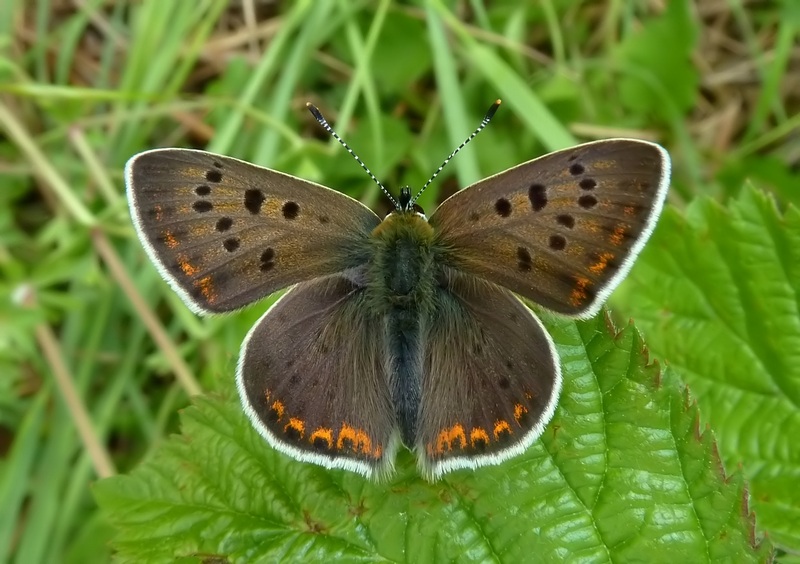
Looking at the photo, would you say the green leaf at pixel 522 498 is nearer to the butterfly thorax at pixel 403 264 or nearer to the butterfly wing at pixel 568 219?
the butterfly wing at pixel 568 219

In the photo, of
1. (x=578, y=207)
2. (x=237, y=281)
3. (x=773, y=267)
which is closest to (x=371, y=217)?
(x=237, y=281)

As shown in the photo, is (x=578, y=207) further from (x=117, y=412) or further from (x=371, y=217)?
→ (x=117, y=412)

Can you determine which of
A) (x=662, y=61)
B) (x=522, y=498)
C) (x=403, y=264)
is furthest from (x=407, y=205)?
(x=662, y=61)

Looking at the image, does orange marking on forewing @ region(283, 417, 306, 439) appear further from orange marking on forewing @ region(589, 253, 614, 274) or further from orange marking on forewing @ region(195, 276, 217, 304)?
A: orange marking on forewing @ region(589, 253, 614, 274)

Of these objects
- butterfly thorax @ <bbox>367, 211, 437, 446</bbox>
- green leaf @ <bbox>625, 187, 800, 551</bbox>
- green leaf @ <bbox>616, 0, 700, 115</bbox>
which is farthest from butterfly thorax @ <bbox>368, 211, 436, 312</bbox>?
green leaf @ <bbox>616, 0, 700, 115</bbox>

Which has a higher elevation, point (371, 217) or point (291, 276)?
point (371, 217)

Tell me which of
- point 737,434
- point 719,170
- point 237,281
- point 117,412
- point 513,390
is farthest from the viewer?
point 719,170

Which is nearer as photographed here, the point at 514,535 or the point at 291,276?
the point at 514,535
